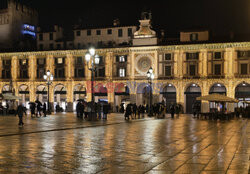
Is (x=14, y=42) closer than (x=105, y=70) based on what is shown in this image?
No

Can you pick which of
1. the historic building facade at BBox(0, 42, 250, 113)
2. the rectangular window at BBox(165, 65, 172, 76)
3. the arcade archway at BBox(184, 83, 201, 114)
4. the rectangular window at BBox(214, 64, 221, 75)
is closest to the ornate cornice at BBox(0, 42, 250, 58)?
the historic building facade at BBox(0, 42, 250, 113)

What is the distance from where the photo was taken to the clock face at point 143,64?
182 ft

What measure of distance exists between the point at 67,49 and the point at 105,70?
750 centimetres

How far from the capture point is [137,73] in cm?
5609

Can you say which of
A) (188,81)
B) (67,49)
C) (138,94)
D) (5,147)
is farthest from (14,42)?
(5,147)

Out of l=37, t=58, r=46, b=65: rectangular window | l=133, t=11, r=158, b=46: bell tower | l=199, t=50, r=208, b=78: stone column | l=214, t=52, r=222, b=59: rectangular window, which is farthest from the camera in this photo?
l=37, t=58, r=46, b=65: rectangular window

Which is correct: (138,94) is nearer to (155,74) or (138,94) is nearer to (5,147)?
(155,74)

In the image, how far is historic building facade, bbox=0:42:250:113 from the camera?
52.0 meters

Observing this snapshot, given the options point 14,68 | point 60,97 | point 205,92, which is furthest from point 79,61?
point 205,92

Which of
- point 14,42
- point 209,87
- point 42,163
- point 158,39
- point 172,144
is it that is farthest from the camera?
point 14,42

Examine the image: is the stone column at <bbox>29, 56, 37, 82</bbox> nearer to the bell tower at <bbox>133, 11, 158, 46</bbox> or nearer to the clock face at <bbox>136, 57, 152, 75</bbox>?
the bell tower at <bbox>133, 11, 158, 46</bbox>

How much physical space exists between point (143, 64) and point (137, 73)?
67.1 inches

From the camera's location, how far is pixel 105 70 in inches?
2269

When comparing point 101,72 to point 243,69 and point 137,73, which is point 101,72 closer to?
point 137,73
